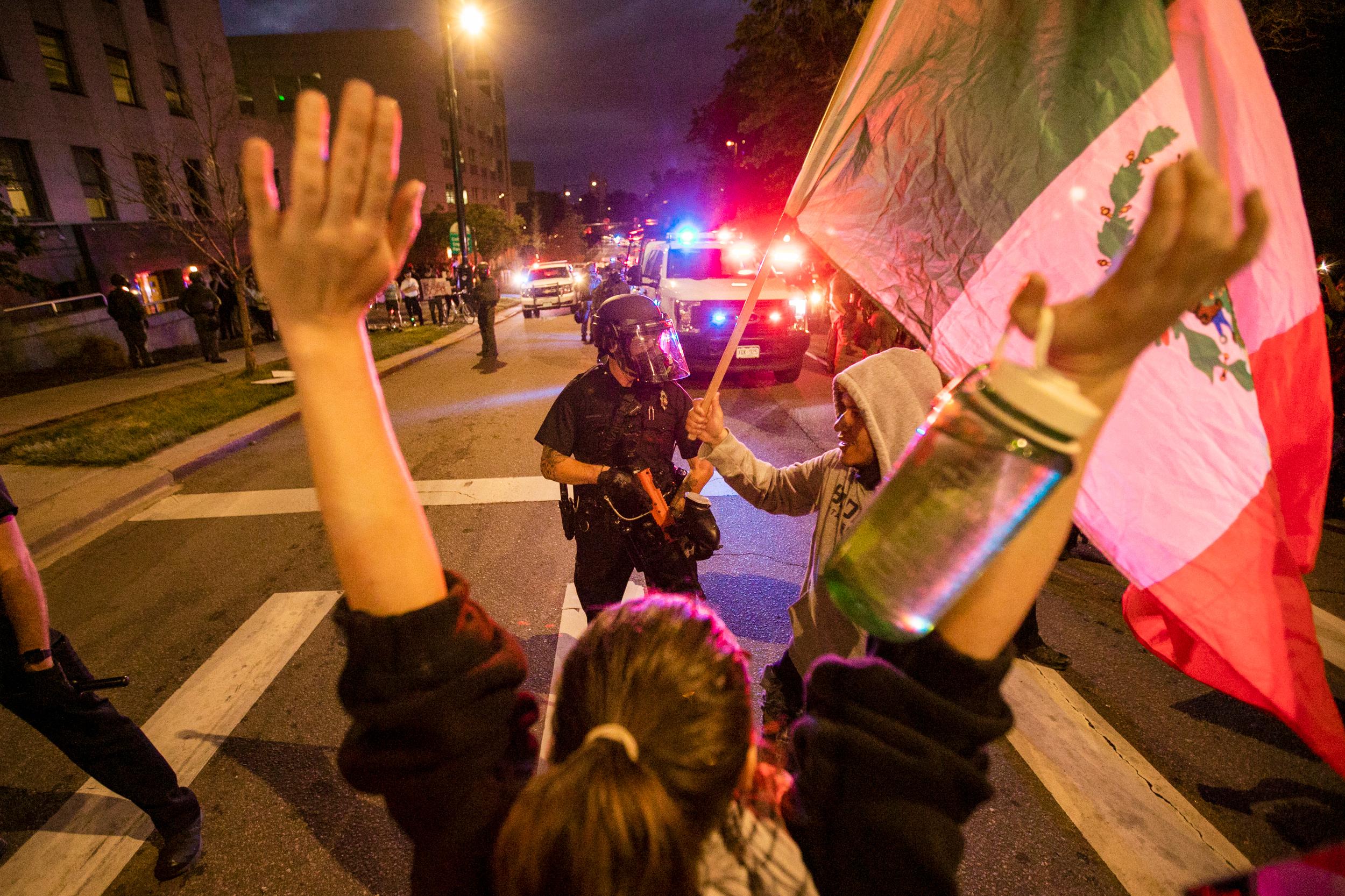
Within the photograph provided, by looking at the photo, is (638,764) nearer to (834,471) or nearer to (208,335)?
(834,471)

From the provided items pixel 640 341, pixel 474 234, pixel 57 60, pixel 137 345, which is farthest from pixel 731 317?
pixel 474 234

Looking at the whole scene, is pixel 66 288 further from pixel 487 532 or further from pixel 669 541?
pixel 669 541

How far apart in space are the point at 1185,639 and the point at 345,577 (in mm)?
1870

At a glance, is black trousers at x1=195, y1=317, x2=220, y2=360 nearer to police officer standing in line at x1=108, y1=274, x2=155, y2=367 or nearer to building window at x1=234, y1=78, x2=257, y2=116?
police officer standing in line at x1=108, y1=274, x2=155, y2=367

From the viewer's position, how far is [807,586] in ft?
8.29

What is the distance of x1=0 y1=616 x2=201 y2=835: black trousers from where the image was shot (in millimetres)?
2238

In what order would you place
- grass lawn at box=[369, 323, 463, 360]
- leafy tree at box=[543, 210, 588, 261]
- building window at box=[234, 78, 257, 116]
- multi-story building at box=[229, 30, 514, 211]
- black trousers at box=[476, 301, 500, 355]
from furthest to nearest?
1. leafy tree at box=[543, 210, 588, 261]
2. multi-story building at box=[229, 30, 514, 211]
3. building window at box=[234, 78, 257, 116]
4. grass lawn at box=[369, 323, 463, 360]
5. black trousers at box=[476, 301, 500, 355]

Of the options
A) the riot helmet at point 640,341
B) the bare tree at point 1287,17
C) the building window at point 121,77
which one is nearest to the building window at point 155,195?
the building window at point 121,77

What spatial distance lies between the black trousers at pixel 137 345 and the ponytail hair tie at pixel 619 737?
18.1 meters

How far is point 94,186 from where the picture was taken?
71.1ft

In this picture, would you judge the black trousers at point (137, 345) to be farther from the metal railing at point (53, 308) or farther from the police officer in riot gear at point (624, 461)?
the police officer in riot gear at point (624, 461)

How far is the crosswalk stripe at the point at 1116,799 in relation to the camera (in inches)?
98.9

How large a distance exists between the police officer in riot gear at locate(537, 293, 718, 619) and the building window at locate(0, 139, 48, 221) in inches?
1020

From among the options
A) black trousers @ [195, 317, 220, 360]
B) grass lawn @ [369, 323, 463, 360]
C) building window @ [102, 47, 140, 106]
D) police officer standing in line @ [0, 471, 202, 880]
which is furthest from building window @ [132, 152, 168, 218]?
police officer standing in line @ [0, 471, 202, 880]
